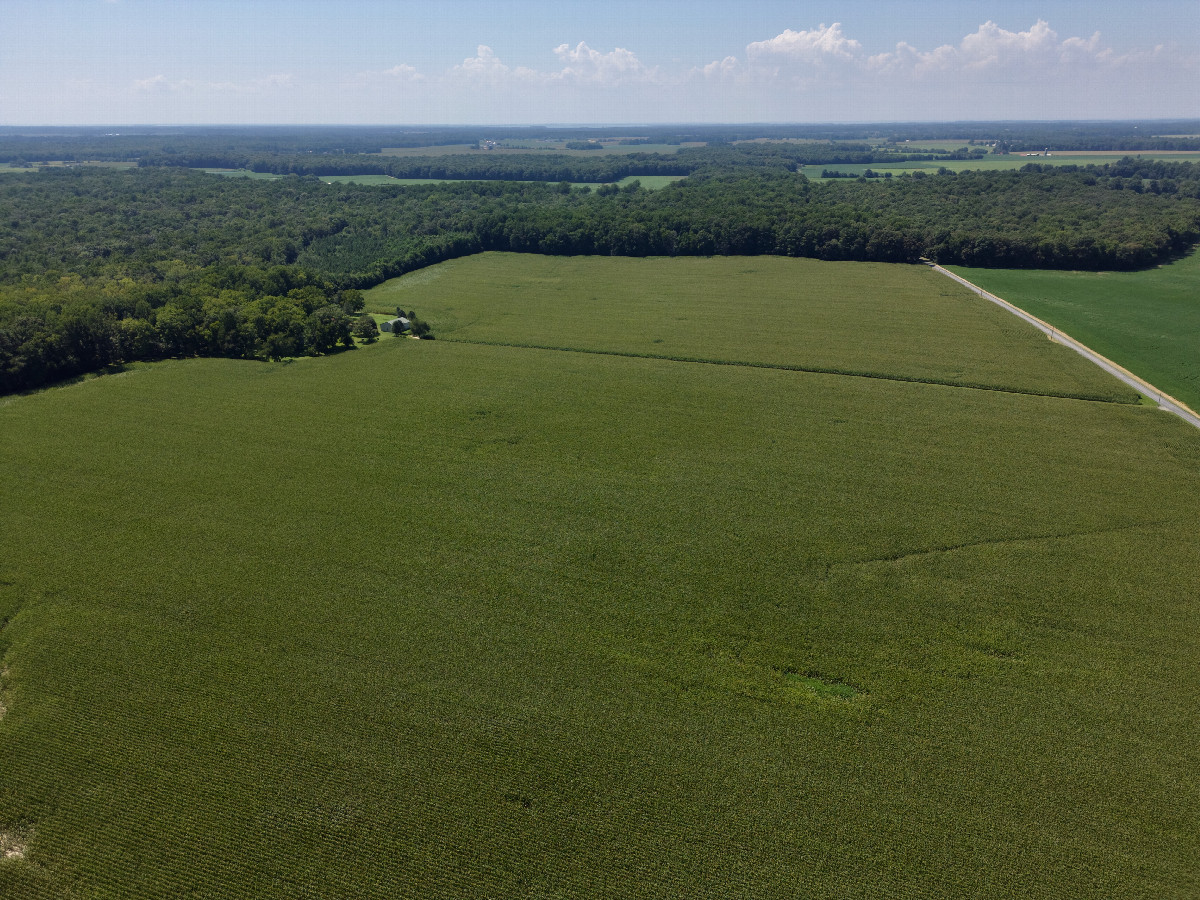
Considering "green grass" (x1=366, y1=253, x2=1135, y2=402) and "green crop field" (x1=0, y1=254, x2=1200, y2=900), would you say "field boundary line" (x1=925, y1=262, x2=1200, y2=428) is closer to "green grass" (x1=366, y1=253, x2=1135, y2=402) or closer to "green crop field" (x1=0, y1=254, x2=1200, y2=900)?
"green grass" (x1=366, y1=253, x2=1135, y2=402)

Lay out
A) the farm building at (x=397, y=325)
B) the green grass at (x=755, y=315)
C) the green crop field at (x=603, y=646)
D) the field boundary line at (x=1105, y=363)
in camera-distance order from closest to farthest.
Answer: the green crop field at (x=603, y=646), the field boundary line at (x=1105, y=363), the green grass at (x=755, y=315), the farm building at (x=397, y=325)

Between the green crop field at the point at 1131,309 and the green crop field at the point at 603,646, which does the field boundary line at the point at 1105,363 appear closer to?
the green crop field at the point at 1131,309

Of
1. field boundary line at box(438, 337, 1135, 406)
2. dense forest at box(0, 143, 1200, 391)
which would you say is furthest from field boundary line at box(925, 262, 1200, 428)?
dense forest at box(0, 143, 1200, 391)

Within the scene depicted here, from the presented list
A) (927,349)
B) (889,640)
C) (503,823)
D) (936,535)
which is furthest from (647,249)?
(503,823)

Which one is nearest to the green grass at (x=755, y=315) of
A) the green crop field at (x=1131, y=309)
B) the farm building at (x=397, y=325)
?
the farm building at (x=397, y=325)

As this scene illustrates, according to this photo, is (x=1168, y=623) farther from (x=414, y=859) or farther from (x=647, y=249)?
(x=647, y=249)

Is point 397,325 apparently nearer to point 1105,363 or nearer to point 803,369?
point 803,369

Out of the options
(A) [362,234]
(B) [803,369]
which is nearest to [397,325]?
(B) [803,369]
